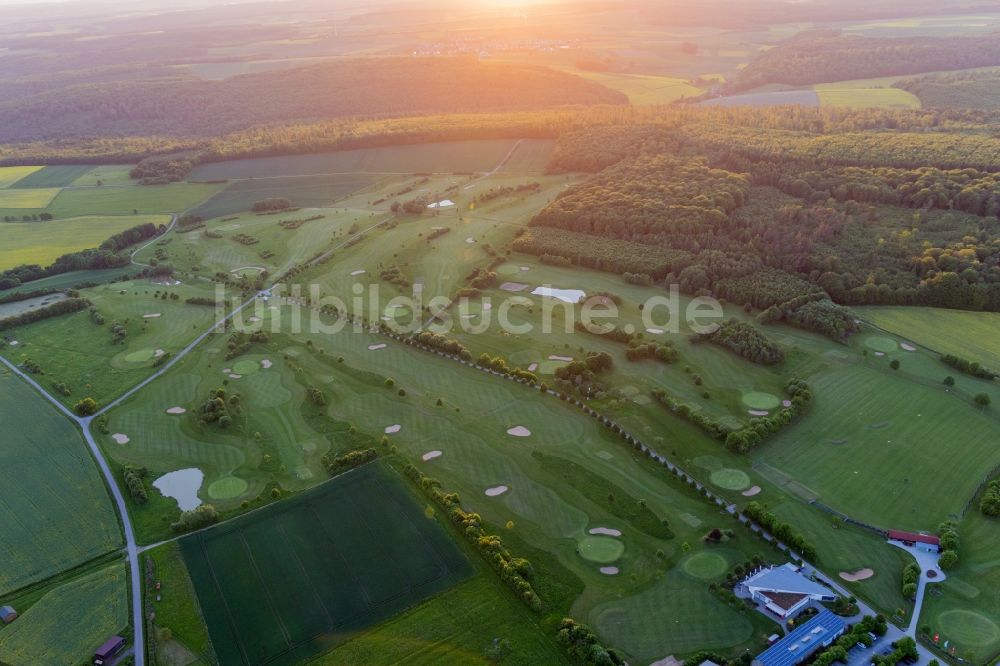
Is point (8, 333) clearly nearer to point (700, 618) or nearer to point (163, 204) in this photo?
point (163, 204)

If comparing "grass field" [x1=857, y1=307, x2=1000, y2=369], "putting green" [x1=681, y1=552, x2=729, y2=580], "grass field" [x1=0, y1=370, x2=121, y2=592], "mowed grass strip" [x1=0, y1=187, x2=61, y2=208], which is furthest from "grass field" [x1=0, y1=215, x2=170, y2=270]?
"grass field" [x1=857, y1=307, x2=1000, y2=369]

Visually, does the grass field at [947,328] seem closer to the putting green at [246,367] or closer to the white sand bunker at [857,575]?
the white sand bunker at [857,575]

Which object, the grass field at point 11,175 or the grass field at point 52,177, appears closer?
the grass field at point 52,177

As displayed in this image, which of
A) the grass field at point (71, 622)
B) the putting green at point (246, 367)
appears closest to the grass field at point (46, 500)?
the grass field at point (71, 622)

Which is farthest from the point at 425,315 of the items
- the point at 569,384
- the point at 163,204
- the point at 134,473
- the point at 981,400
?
the point at 163,204

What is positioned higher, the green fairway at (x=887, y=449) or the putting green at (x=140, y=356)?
the green fairway at (x=887, y=449)

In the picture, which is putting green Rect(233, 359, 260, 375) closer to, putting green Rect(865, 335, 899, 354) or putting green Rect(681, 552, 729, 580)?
putting green Rect(681, 552, 729, 580)
